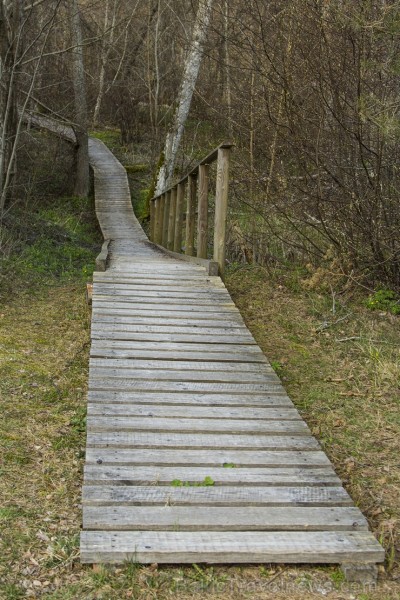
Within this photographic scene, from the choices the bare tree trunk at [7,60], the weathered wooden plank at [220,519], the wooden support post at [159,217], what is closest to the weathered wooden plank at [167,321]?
the weathered wooden plank at [220,519]

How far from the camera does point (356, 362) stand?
5.87m

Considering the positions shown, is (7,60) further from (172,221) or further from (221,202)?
(221,202)

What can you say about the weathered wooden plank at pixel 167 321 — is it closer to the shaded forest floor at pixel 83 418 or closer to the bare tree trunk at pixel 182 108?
the shaded forest floor at pixel 83 418

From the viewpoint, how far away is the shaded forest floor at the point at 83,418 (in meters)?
2.93

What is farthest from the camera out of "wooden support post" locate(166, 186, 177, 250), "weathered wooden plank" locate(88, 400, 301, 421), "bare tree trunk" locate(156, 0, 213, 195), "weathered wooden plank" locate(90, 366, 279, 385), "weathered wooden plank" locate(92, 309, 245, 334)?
"bare tree trunk" locate(156, 0, 213, 195)

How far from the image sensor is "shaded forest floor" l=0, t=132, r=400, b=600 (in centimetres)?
293

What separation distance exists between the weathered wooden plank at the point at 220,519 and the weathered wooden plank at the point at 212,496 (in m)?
0.04

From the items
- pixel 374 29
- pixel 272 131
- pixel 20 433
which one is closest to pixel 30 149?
pixel 272 131

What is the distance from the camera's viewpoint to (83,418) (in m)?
4.67

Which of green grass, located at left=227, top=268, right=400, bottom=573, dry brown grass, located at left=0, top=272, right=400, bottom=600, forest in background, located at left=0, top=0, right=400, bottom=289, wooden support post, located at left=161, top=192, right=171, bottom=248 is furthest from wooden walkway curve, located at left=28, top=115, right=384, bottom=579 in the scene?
wooden support post, located at left=161, top=192, right=171, bottom=248

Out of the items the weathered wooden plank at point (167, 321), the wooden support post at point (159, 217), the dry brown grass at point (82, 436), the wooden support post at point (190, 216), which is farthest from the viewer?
the wooden support post at point (159, 217)

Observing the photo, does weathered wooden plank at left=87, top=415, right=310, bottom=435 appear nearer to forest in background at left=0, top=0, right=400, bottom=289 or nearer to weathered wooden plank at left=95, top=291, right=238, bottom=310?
weathered wooden plank at left=95, top=291, right=238, bottom=310

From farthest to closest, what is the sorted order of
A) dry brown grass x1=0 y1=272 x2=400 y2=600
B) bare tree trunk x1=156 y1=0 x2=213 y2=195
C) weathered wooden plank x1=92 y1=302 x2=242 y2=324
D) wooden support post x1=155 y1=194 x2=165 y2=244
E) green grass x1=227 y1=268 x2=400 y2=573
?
wooden support post x1=155 y1=194 x2=165 y2=244 < bare tree trunk x1=156 y1=0 x2=213 y2=195 < weathered wooden plank x1=92 y1=302 x2=242 y2=324 < green grass x1=227 y1=268 x2=400 y2=573 < dry brown grass x1=0 y1=272 x2=400 y2=600

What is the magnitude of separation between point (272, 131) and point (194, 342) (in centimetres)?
396
